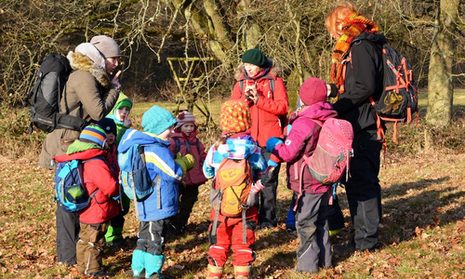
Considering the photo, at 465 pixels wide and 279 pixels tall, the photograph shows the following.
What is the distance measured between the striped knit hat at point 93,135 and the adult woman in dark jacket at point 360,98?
2.10 metres

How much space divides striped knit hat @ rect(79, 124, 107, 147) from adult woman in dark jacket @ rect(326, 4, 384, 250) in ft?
6.89

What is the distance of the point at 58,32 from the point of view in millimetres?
15281

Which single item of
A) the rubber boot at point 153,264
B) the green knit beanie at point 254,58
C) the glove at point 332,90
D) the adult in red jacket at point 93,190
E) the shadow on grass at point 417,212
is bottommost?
the shadow on grass at point 417,212

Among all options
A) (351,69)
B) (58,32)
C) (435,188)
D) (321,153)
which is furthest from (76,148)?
(58,32)

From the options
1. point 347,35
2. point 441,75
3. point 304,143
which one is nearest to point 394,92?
point 347,35

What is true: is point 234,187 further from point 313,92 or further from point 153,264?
point 313,92

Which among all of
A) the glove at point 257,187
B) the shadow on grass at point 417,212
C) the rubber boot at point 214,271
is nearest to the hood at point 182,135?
the glove at point 257,187

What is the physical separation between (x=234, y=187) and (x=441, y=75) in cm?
1111

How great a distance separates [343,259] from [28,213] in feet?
16.0

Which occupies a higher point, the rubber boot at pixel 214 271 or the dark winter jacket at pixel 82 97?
the dark winter jacket at pixel 82 97

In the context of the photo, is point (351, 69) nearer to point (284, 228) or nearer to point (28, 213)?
point (284, 228)

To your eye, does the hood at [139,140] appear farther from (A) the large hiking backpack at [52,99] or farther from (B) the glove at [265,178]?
(B) the glove at [265,178]

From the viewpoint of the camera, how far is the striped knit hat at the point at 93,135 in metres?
5.71

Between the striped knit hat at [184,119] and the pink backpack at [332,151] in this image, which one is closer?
the pink backpack at [332,151]
